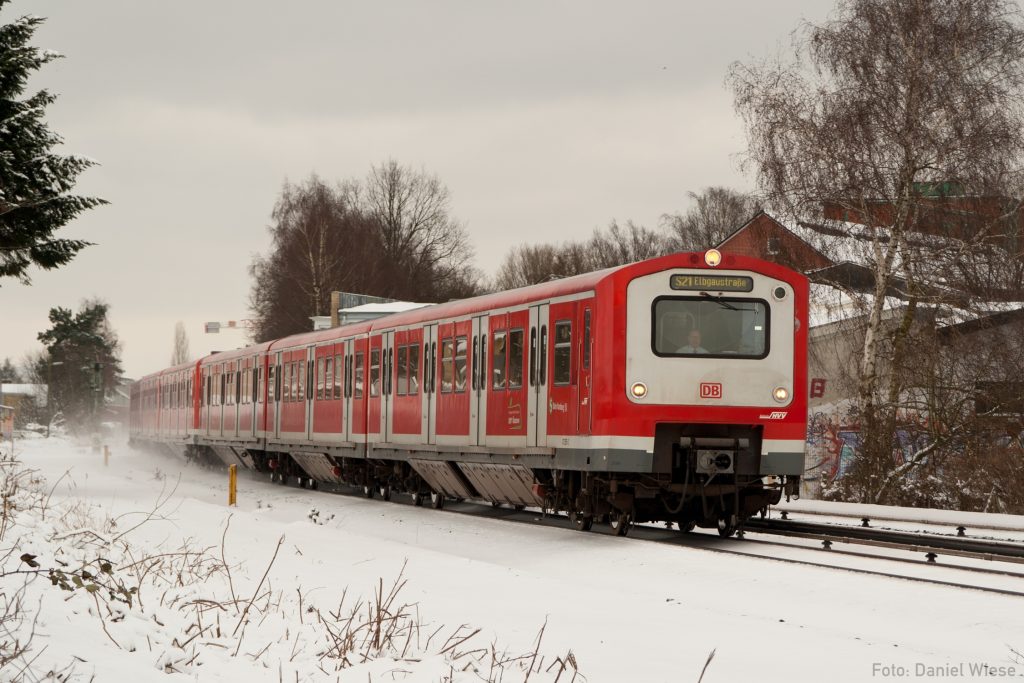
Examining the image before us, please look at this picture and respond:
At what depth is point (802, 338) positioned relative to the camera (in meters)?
15.3

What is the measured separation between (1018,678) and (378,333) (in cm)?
1690

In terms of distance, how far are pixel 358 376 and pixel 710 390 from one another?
1056 centimetres

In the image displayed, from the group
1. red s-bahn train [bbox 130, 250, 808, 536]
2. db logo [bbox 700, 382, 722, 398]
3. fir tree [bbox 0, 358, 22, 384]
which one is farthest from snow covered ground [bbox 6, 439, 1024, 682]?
fir tree [bbox 0, 358, 22, 384]

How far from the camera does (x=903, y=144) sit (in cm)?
2523

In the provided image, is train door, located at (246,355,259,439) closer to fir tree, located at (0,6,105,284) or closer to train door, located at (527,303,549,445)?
fir tree, located at (0,6,105,284)

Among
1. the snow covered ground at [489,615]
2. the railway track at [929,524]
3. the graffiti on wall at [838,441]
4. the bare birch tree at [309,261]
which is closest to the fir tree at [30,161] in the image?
the snow covered ground at [489,615]

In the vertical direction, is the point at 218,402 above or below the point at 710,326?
below

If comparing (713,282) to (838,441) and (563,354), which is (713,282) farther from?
(838,441)

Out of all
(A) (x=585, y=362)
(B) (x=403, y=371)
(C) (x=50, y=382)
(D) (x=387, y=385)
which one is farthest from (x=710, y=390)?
(C) (x=50, y=382)

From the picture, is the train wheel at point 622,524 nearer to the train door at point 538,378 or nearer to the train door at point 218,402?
the train door at point 538,378

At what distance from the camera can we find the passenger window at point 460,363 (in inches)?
744

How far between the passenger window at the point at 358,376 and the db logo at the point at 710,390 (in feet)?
33.6

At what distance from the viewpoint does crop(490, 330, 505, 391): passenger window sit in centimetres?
1753

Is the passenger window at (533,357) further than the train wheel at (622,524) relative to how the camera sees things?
Yes
